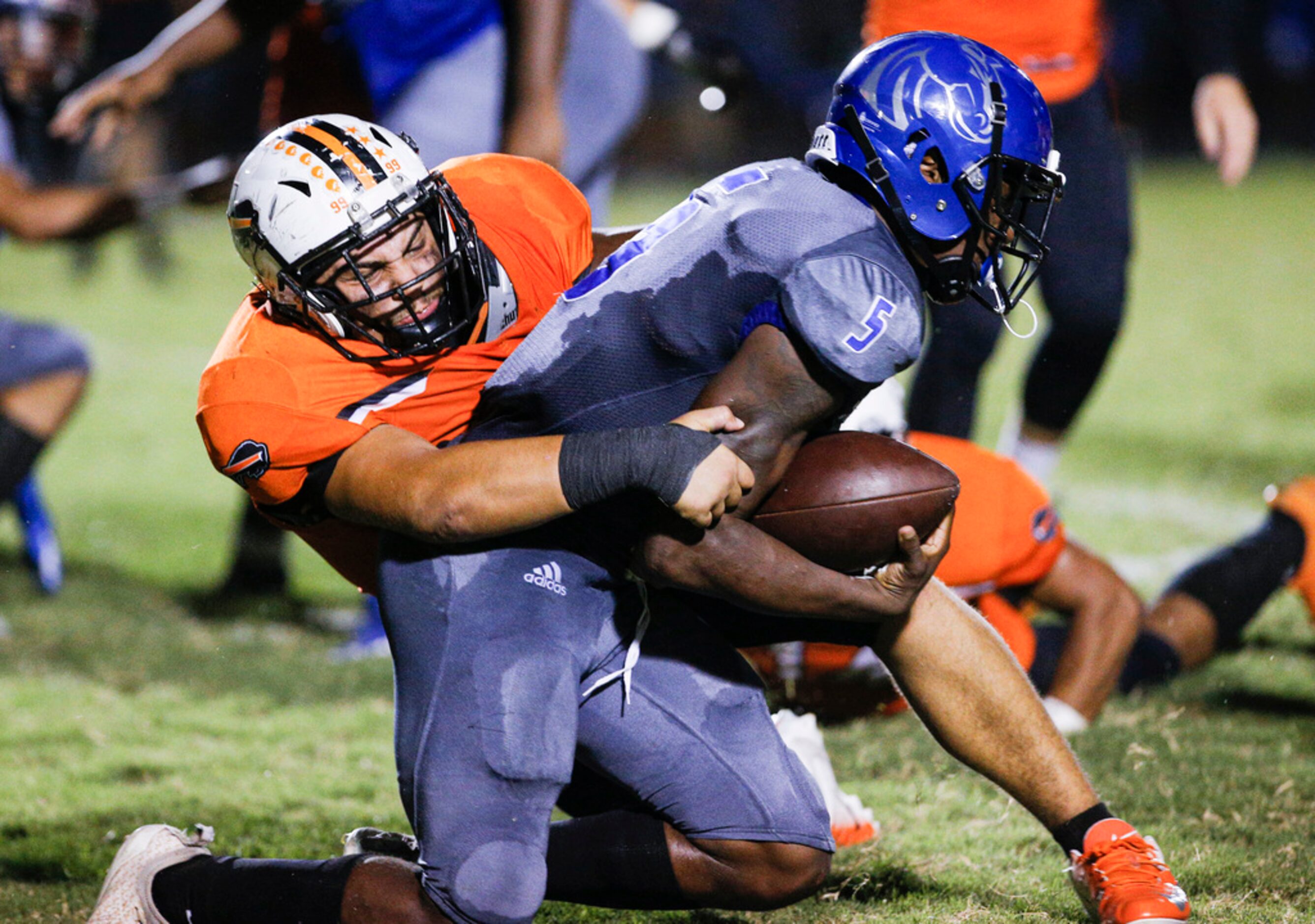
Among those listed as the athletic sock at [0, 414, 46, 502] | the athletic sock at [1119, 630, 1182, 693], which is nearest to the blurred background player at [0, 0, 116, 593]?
the athletic sock at [0, 414, 46, 502]

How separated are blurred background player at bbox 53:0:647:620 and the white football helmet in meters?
1.86

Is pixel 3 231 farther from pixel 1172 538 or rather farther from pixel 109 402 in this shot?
pixel 1172 538

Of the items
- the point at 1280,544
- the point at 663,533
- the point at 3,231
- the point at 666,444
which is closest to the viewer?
the point at 666,444

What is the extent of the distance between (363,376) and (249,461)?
0.79 feet

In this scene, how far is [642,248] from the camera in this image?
2340 millimetres

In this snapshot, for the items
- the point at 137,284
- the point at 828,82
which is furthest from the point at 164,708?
the point at 828,82

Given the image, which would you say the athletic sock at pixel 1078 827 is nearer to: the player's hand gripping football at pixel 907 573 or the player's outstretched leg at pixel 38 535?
the player's hand gripping football at pixel 907 573

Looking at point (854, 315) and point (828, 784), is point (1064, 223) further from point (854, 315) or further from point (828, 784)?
→ point (854, 315)

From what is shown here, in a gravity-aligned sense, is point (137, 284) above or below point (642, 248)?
below

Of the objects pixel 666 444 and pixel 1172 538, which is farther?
pixel 1172 538

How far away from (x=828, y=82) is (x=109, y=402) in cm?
849

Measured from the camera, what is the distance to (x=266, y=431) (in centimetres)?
224

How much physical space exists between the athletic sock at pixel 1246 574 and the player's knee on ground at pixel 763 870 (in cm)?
198

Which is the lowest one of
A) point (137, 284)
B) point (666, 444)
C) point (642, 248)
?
point (137, 284)
